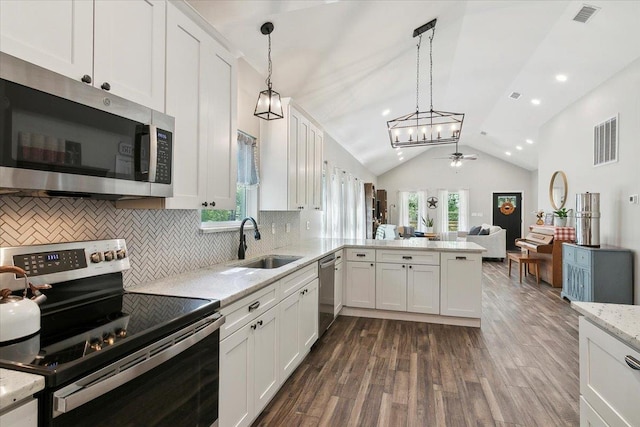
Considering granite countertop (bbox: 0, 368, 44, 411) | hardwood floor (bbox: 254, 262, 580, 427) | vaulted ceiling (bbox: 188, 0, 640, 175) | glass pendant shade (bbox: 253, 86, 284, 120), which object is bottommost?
hardwood floor (bbox: 254, 262, 580, 427)

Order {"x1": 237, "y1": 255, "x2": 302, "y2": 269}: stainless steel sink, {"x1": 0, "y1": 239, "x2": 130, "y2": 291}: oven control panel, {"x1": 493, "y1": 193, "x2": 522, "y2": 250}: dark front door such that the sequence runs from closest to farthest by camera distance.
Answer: {"x1": 0, "y1": 239, "x2": 130, "y2": 291}: oven control panel → {"x1": 237, "y1": 255, "x2": 302, "y2": 269}: stainless steel sink → {"x1": 493, "y1": 193, "x2": 522, "y2": 250}: dark front door

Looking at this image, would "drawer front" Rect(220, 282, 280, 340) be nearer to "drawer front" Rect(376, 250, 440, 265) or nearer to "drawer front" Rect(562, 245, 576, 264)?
"drawer front" Rect(376, 250, 440, 265)

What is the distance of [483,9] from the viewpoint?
147 inches

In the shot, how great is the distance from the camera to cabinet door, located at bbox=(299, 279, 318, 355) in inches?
105

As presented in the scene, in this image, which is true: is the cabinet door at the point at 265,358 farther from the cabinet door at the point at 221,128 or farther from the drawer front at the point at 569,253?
the drawer front at the point at 569,253

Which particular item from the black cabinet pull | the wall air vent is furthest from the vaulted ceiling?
the black cabinet pull

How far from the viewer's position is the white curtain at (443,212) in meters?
11.9

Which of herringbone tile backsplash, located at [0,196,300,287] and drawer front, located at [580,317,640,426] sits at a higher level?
herringbone tile backsplash, located at [0,196,300,287]

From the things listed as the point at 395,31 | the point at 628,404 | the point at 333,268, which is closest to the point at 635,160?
the point at 395,31

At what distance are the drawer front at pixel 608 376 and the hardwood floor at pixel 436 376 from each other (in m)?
0.95

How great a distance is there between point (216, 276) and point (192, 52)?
4.31 ft

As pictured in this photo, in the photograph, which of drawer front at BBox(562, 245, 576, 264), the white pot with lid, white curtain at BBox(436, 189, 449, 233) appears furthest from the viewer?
white curtain at BBox(436, 189, 449, 233)

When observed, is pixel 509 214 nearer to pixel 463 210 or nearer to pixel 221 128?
pixel 463 210

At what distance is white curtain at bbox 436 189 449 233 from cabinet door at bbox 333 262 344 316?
882cm
